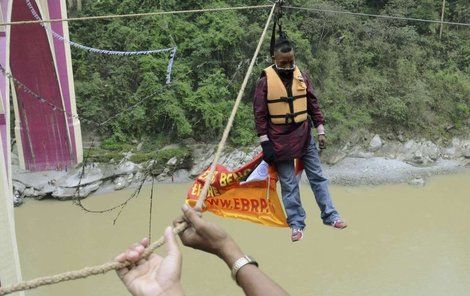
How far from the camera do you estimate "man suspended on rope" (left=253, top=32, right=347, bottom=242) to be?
11.1 ft

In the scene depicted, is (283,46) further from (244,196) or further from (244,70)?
(244,70)

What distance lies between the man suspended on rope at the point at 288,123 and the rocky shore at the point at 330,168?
6.90 m

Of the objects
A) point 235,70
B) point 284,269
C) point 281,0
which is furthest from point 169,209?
point 281,0

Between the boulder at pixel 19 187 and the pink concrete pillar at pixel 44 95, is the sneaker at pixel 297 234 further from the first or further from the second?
the boulder at pixel 19 187

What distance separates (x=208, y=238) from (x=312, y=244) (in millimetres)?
6690

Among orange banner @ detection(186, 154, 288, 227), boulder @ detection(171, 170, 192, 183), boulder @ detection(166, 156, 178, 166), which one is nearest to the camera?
orange banner @ detection(186, 154, 288, 227)

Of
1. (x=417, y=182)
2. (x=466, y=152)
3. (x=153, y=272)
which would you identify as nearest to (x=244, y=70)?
(x=417, y=182)

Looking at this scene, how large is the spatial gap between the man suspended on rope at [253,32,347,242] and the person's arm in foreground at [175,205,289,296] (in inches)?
76.9

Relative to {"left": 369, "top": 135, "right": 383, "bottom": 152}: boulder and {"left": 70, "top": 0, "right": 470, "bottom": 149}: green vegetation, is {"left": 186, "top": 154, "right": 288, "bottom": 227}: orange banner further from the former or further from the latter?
{"left": 369, "top": 135, "right": 383, "bottom": 152}: boulder

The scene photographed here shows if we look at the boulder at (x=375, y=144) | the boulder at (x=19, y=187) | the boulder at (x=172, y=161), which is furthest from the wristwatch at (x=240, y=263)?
the boulder at (x=375, y=144)

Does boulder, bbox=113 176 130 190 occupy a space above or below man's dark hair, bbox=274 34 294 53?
below

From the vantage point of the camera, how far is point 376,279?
7156 millimetres

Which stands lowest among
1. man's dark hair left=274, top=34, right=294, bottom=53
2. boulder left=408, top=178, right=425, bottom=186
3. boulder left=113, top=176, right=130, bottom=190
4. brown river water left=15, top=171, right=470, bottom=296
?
boulder left=408, top=178, right=425, bottom=186

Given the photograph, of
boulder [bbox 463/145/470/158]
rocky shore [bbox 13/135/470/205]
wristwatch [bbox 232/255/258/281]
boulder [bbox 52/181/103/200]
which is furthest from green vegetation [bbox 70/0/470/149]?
wristwatch [bbox 232/255/258/281]
